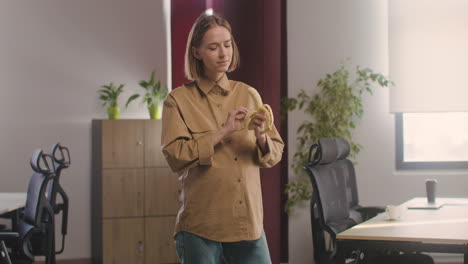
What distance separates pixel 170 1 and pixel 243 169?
14.9 ft

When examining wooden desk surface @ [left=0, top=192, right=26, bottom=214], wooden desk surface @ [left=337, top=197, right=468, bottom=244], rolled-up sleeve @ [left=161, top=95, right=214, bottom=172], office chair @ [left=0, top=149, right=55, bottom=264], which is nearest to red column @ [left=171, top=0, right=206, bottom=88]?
wooden desk surface @ [left=0, top=192, right=26, bottom=214]

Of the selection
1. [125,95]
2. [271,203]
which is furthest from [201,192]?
[125,95]

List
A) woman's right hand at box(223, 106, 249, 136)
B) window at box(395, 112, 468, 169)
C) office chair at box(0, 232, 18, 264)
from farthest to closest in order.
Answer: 1. window at box(395, 112, 468, 169)
2. office chair at box(0, 232, 18, 264)
3. woman's right hand at box(223, 106, 249, 136)

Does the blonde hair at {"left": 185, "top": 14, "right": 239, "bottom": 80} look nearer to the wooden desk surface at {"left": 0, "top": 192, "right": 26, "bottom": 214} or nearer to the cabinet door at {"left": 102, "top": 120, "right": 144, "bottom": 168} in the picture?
the wooden desk surface at {"left": 0, "top": 192, "right": 26, "bottom": 214}

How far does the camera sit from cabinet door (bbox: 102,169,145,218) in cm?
562

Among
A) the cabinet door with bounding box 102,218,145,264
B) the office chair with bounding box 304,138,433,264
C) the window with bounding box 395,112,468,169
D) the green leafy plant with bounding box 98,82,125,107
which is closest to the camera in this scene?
the office chair with bounding box 304,138,433,264

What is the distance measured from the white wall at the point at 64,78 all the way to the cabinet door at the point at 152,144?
58cm

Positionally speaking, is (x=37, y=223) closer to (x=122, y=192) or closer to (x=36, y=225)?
(x=36, y=225)

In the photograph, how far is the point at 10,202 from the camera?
4.52 m

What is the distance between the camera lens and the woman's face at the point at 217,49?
2014 millimetres

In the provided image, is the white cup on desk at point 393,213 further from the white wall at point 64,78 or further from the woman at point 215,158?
the white wall at point 64,78

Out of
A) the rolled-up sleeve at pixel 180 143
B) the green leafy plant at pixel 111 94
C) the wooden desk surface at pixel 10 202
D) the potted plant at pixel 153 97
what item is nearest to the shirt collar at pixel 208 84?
the rolled-up sleeve at pixel 180 143

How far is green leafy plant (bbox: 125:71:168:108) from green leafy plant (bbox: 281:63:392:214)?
3.68 feet

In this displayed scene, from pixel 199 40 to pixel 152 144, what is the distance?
12.1 ft
